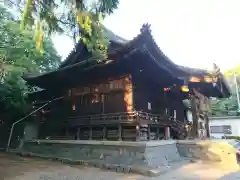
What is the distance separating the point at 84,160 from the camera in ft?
36.8

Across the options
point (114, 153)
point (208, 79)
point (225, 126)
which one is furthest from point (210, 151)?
point (225, 126)

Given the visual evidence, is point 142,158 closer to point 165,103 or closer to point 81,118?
point 81,118

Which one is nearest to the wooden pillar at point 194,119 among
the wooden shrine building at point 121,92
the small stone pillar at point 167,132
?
the wooden shrine building at point 121,92

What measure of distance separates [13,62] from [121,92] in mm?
5694

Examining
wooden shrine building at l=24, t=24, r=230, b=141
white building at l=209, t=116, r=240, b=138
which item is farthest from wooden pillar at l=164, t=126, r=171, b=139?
white building at l=209, t=116, r=240, b=138

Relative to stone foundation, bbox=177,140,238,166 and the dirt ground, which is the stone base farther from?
the dirt ground

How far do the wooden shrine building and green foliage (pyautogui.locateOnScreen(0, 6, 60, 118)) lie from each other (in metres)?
1.53

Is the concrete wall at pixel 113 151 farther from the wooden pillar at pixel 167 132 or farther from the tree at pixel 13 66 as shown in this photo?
the tree at pixel 13 66

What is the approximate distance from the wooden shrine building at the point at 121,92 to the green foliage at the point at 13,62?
1532 mm

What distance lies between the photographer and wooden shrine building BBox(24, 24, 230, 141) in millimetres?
11938

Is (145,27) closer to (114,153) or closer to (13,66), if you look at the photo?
(114,153)

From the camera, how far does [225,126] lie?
27.5 metres

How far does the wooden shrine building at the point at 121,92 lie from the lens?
470 inches

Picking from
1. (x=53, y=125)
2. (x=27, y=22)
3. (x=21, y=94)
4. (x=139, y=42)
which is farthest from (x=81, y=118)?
(x=27, y=22)
